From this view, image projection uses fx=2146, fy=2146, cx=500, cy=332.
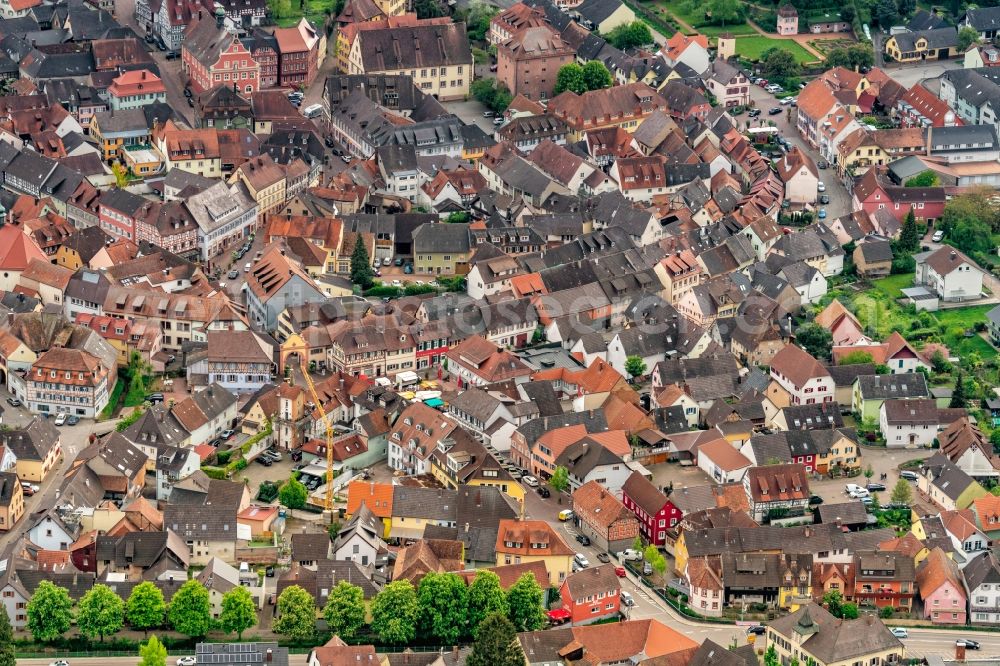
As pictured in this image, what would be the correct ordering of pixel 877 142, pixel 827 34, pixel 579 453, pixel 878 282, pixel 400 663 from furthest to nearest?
1. pixel 827 34
2. pixel 877 142
3. pixel 878 282
4. pixel 579 453
5. pixel 400 663

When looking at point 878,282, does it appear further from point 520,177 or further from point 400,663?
point 400,663

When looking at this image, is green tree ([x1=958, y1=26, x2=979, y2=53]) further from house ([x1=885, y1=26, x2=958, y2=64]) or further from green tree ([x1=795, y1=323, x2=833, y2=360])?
green tree ([x1=795, y1=323, x2=833, y2=360])

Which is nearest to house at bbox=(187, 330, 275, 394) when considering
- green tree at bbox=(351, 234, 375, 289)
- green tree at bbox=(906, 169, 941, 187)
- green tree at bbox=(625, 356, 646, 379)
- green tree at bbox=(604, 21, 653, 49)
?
green tree at bbox=(351, 234, 375, 289)

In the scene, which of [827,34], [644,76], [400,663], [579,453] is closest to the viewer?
[400,663]

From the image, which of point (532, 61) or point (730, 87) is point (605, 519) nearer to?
point (730, 87)

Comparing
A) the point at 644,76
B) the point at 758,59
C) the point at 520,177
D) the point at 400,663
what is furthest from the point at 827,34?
the point at 400,663

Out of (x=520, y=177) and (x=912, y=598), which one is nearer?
(x=912, y=598)
